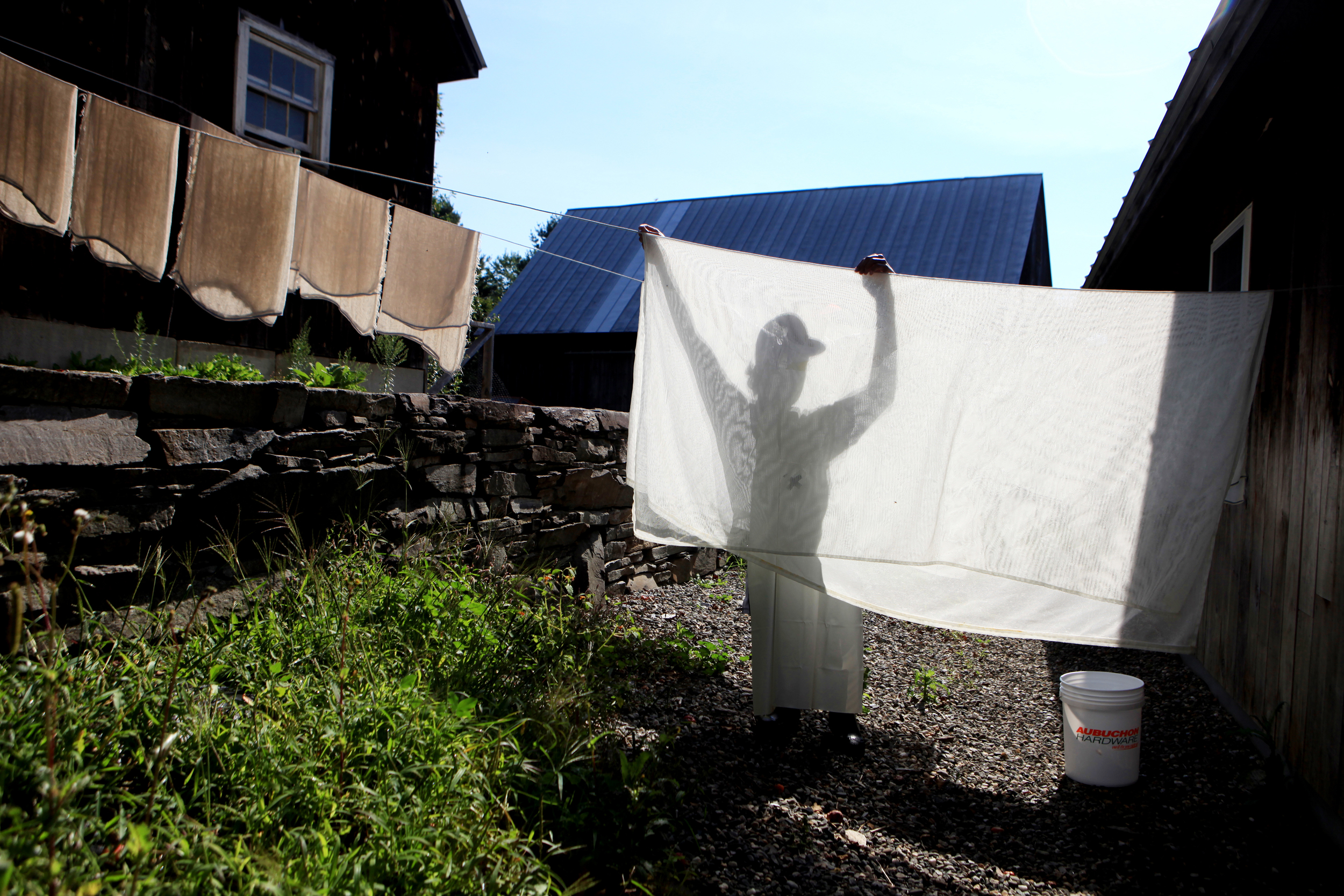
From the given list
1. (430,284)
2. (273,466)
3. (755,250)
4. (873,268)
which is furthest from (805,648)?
(755,250)

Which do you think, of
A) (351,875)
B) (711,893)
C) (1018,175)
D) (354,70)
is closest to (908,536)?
(711,893)

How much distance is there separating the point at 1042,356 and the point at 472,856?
7.90 feet

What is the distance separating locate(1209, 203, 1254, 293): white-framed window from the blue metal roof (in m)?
6.74

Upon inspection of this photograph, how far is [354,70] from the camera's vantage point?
6.39 metres

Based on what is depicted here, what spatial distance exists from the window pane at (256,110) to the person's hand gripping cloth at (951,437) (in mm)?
4243

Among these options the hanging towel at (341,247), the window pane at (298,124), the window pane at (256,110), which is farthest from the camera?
the window pane at (298,124)

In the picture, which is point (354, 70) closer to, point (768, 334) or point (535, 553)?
point (535, 553)

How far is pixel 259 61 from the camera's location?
5.59 meters

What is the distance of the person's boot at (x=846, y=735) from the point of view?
308 centimetres

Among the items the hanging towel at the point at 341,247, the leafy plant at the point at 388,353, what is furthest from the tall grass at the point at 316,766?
the leafy plant at the point at 388,353

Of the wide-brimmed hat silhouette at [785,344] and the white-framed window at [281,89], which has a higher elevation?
the white-framed window at [281,89]

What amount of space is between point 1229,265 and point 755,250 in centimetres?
874

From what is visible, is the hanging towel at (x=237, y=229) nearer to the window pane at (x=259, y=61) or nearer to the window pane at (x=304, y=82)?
the window pane at (x=259, y=61)

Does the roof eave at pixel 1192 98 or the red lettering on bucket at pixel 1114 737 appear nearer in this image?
the roof eave at pixel 1192 98
